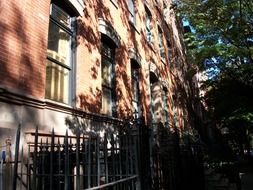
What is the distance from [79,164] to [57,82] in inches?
132

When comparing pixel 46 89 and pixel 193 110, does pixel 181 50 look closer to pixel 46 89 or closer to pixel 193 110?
pixel 193 110

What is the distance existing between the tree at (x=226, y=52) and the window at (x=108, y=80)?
4.90 metres

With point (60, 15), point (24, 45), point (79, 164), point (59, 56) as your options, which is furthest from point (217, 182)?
point (79, 164)

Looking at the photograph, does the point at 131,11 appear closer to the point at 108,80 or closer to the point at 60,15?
the point at 108,80

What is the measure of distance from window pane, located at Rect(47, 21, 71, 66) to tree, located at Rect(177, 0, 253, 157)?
701 centimetres

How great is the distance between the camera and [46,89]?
6801 mm

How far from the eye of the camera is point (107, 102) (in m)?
9.33

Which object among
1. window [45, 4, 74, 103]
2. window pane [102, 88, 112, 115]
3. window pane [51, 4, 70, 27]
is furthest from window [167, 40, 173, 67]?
window [45, 4, 74, 103]

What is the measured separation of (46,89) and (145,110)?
18.8 feet

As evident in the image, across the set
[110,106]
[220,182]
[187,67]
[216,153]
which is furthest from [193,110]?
[110,106]

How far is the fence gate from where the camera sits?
3.94 m

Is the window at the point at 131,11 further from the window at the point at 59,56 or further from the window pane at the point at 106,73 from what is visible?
the window at the point at 59,56

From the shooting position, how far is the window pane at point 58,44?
721 cm

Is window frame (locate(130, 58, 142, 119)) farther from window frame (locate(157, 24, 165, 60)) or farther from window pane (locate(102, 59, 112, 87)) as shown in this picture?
window frame (locate(157, 24, 165, 60))
